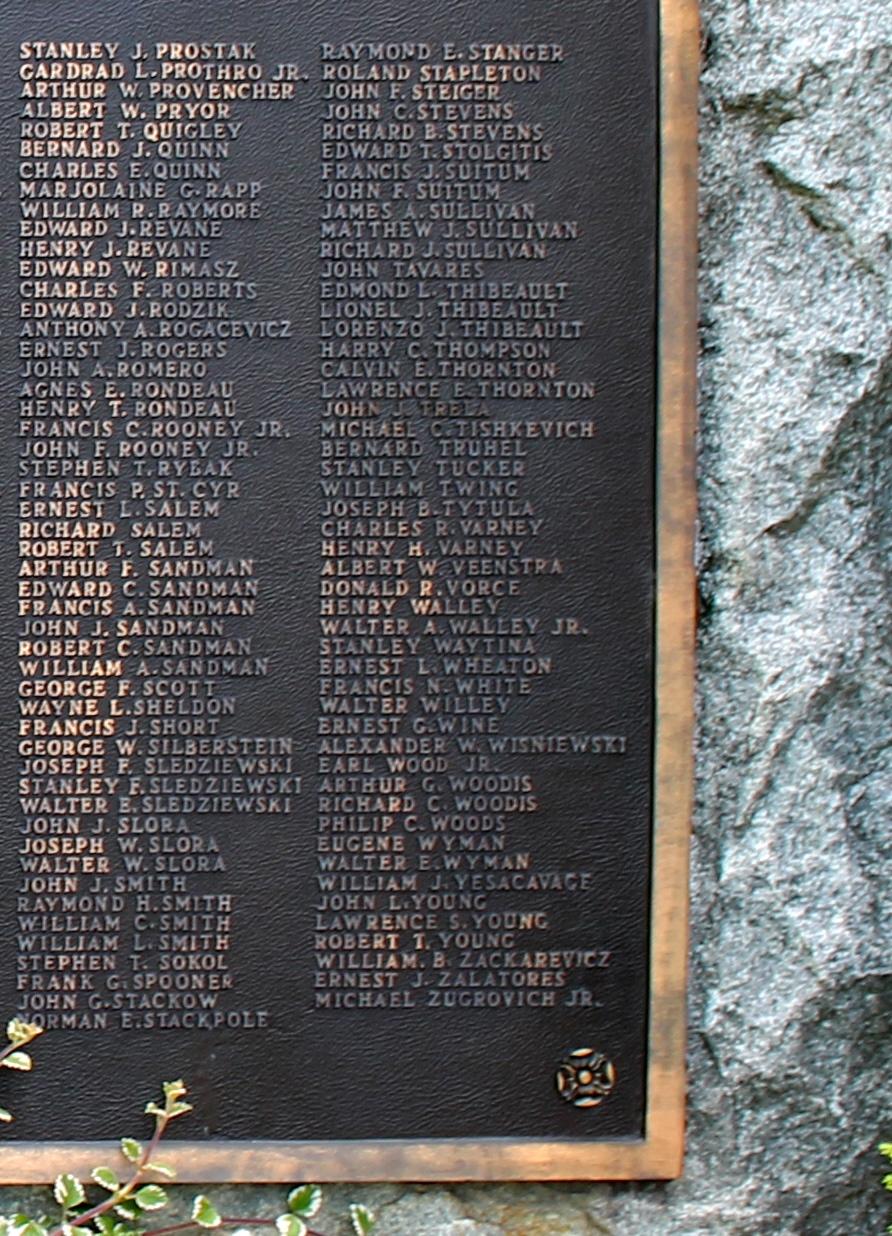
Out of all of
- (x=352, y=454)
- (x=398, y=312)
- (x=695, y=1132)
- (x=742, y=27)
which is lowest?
(x=695, y=1132)

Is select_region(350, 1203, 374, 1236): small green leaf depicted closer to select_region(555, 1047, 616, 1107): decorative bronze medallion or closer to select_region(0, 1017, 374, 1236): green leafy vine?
select_region(0, 1017, 374, 1236): green leafy vine

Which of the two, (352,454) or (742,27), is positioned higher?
(742,27)

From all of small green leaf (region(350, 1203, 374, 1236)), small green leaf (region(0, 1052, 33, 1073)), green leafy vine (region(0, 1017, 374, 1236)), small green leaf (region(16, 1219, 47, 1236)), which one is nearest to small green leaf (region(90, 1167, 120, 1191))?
green leafy vine (region(0, 1017, 374, 1236))

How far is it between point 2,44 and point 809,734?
6.86 ft

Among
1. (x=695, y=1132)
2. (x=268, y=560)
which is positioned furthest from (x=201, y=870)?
(x=695, y=1132)

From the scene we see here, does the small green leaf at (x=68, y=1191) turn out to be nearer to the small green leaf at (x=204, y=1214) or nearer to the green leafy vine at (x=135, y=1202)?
the green leafy vine at (x=135, y=1202)

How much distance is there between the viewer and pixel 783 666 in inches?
118

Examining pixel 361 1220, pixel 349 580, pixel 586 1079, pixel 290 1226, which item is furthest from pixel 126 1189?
pixel 349 580

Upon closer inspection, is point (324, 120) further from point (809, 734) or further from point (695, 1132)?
point (695, 1132)

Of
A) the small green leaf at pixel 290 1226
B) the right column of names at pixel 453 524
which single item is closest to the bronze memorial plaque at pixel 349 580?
the right column of names at pixel 453 524

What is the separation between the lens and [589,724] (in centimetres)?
300

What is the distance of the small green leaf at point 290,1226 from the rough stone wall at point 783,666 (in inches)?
5.8

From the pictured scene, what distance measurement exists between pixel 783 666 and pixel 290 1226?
143cm

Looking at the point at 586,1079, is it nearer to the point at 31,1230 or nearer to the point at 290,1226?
the point at 290,1226
